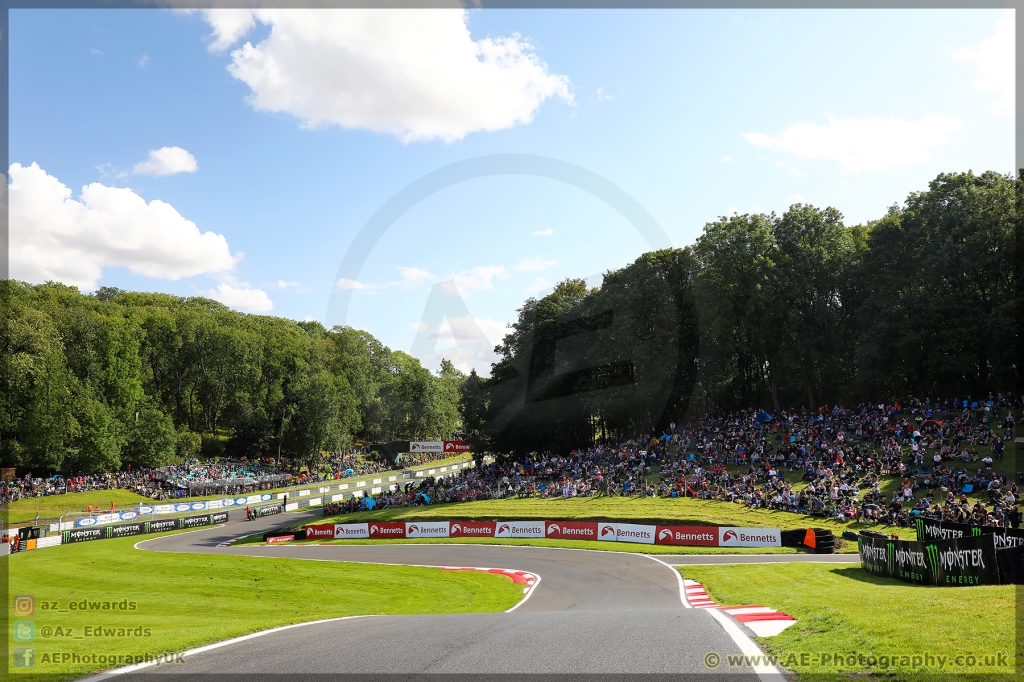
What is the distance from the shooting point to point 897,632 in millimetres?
9531

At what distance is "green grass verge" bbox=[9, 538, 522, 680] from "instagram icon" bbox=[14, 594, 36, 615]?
0.39 m

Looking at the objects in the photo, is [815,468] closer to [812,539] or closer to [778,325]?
[812,539]

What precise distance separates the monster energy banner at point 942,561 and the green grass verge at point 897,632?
2.29 metres

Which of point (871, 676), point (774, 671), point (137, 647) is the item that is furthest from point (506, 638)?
point (137, 647)

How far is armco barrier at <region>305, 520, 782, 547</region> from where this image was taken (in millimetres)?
31953

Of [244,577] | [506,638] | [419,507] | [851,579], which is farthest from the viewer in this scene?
[419,507]

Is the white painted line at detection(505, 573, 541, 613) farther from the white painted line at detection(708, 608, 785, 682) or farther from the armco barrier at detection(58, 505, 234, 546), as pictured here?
the armco barrier at detection(58, 505, 234, 546)

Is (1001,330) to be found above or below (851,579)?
above

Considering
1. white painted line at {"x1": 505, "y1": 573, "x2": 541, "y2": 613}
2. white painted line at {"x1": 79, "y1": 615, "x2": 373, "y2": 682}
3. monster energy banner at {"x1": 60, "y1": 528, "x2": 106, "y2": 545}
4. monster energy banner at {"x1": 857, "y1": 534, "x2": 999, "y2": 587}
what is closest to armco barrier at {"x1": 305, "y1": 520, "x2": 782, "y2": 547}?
white painted line at {"x1": 505, "y1": 573, "x2": 541, "y2": 613}

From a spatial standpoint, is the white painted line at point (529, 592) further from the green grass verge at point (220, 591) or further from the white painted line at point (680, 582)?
the white painted line at point (680, 582)

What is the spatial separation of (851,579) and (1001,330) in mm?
31830

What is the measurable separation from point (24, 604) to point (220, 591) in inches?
267

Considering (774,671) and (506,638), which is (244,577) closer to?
(506,638)

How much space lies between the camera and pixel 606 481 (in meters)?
45.3
